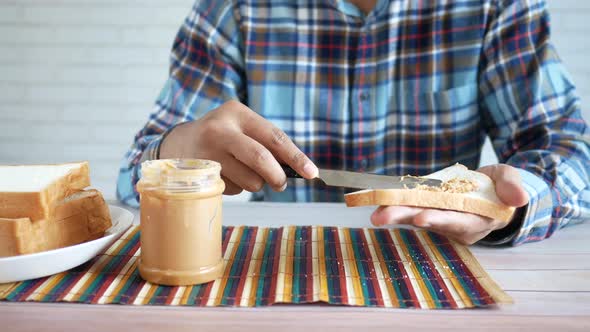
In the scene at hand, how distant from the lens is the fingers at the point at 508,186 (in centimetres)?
93

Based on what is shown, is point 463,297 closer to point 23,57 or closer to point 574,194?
point 574,194

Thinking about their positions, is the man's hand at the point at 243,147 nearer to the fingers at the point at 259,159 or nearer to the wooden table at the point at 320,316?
the fingers at the point at 259,159

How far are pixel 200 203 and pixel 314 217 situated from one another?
47cm

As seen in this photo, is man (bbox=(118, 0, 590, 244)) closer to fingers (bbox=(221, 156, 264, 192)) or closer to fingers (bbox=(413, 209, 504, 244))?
fingers (bbox=(221, 156, 264, 192))

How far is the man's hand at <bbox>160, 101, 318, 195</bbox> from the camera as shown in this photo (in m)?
0.98

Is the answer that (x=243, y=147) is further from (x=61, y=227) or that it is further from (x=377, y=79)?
(x=377, y=79)

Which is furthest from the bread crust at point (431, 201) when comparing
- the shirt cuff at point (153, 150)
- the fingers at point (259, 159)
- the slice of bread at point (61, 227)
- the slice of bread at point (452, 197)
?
the shirt cuff at point (153, 150)

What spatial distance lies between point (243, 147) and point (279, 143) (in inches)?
2.5

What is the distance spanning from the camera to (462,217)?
942 mm

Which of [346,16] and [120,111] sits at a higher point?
[346,16]

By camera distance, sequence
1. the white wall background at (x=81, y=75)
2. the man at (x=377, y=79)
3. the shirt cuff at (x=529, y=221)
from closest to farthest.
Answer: the shirt cuff at (x=529, y=221), the man at (x=377, y=79), the white wall background at (x=81, y=75)

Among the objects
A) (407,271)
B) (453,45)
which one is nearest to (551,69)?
(453,45)

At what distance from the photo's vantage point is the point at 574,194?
3.96ft

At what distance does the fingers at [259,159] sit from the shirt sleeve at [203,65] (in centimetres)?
60
